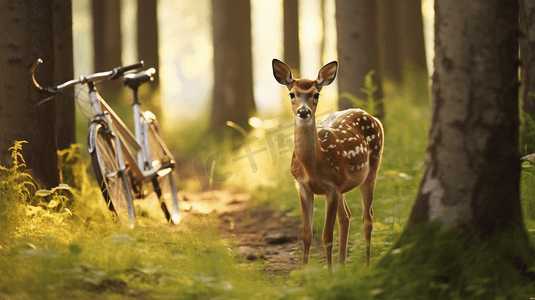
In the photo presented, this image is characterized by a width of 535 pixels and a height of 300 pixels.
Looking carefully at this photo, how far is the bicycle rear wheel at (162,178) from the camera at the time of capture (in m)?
6.93

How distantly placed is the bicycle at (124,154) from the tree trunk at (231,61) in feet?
19.1

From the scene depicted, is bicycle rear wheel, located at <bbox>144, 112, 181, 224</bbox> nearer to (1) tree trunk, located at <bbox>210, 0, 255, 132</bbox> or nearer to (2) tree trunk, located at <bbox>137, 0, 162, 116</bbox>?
(1) tree trunk, located at <bbox>210, 0, 255, 132</bbox>

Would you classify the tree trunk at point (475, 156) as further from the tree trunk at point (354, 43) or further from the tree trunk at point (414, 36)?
the tree trunk at point (414, 36)

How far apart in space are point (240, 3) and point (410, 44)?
709cm

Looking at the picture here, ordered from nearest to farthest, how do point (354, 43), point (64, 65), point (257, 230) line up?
1. point (64, 65)
2. point (257, 230)
3. point (354, 43)

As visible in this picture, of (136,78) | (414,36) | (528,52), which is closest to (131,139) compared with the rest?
(136,78)

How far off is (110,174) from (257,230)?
7.42 ft

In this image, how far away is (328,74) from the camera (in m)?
5.12

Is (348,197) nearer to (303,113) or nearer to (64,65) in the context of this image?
(303,113)

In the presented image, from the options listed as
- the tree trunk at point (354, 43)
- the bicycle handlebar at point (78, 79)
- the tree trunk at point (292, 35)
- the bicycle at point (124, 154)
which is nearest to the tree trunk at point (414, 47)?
the tree trunk at point (292, 35)

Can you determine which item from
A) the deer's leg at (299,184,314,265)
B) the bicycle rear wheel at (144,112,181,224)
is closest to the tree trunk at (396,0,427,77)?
the bicycle rear wheel at (144,112,181,224)

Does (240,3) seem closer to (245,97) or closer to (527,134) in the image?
(245,97)

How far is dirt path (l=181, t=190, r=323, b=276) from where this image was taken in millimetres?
5916

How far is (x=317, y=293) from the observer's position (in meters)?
3.65
